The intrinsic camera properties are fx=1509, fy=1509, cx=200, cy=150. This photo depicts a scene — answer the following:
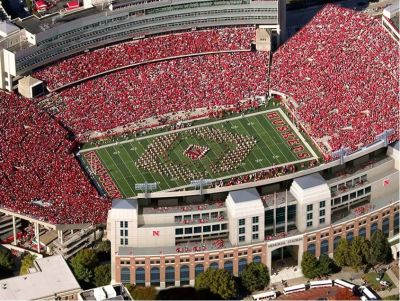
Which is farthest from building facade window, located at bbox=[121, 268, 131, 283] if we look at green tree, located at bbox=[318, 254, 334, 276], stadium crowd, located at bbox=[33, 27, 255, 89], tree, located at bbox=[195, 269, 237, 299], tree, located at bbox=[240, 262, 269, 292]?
stadium crowd, located at bbox=[33, 27, 255, 89]

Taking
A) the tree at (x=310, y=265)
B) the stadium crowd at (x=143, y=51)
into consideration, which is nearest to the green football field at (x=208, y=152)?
the stadium crowd at (x=143, y=51)

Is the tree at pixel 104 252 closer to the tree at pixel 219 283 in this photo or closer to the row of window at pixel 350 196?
the tree at pixel 219 283

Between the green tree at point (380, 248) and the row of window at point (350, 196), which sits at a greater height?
the row of window at point (350, 196)

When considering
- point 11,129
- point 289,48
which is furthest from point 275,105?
point 11,129

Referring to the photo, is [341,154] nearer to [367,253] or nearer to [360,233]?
[360,233]

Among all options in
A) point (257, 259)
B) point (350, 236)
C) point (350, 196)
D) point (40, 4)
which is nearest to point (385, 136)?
point (350, 196)

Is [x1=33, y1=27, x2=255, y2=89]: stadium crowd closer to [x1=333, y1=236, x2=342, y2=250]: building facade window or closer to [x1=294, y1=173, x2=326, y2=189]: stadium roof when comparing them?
[x1=294, y1=173, x2=326, y2=189]: stadium roof
